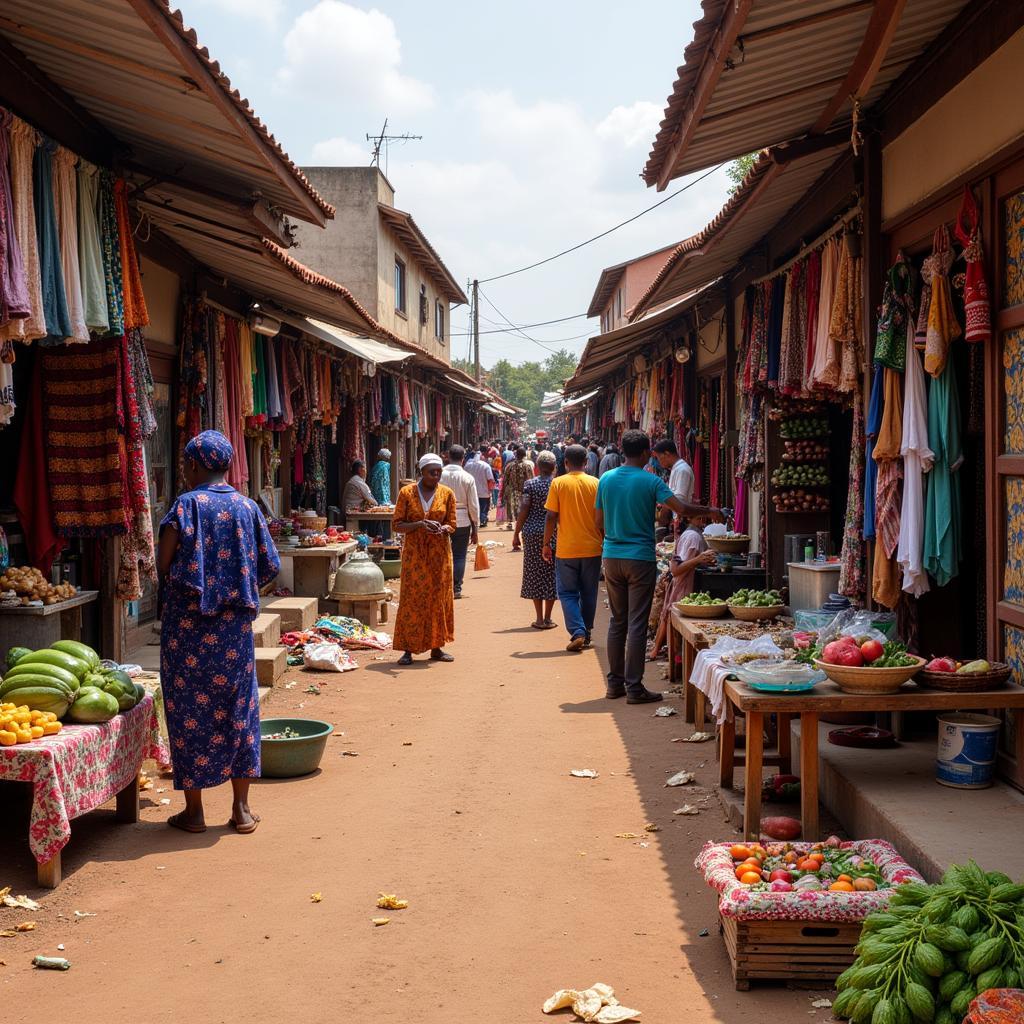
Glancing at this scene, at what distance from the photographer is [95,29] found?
17.1 feet

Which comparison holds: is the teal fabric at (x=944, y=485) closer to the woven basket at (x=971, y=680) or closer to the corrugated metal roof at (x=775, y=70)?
the woven basket at (x=971, y=680)

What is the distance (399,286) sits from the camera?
27.6 m

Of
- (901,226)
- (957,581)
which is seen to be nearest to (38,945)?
(957,581)

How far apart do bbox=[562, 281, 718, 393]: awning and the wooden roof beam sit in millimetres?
6803

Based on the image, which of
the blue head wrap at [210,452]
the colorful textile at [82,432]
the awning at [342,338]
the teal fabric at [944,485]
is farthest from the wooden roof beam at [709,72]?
the awning at [342,338]

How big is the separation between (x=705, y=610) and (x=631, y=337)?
983cm

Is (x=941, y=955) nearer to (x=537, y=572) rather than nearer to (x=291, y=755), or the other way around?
(x=291, y=755)

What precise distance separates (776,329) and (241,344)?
531 centimetres

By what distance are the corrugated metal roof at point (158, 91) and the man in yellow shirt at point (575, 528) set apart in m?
3.59

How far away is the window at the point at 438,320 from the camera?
1345 inches

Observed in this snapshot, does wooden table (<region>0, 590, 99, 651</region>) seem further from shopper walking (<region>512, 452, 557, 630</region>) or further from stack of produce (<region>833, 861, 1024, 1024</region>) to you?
shopper walking (<region>512, 452, 557, 630</region>)

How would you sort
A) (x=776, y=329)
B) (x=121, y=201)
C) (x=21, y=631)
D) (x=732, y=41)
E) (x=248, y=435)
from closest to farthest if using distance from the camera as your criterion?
(x=732, y=41)
(x=21, y=631)
(x=121, y=201)
(x=776, y=329)
(x=248, y=435)

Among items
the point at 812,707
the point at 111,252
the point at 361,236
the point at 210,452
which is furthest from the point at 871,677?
the point at 361,236

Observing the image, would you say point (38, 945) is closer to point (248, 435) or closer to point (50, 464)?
point (50, 464)
